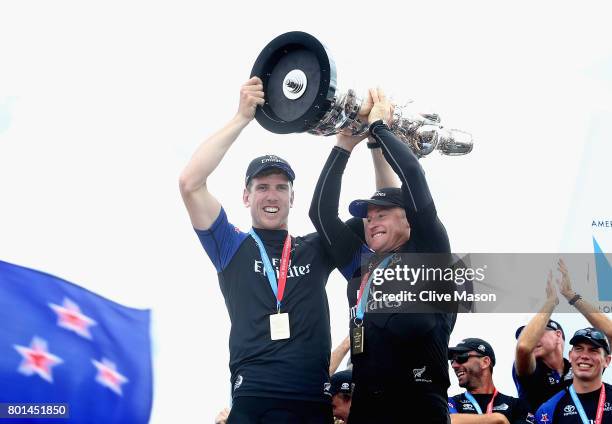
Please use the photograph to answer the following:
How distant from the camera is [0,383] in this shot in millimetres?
5793

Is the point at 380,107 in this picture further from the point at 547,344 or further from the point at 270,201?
the point at 547,344

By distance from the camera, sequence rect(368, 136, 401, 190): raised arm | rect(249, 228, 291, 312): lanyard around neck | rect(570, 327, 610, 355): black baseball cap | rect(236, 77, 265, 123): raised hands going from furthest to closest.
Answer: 1. rect(570, 327, 610, 355): black baseball cap
2. rect(368, 136, 401, 190): raised arm
3. rect(236, 77, 265, 123): raised hands
4. rect(249, 228, 291, 312): lanyard around neck

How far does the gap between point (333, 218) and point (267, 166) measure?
420 mm

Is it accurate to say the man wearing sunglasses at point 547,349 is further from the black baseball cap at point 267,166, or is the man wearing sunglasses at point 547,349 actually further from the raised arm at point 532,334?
the black baseball cap at point 267,166

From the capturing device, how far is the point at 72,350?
6.25 meters

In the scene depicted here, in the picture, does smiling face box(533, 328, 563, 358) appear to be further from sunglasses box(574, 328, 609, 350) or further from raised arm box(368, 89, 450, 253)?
raised arm box(368, 89, 450, 253)

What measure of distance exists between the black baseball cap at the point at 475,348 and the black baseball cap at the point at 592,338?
2.52 ft

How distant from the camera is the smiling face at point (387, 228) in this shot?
3699mm

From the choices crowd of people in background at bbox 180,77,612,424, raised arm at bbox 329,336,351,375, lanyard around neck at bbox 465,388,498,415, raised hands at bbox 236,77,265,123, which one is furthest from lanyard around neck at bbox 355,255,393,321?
lanyard around neck at bbox 465,388,498,415

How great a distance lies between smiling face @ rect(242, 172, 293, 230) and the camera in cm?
389

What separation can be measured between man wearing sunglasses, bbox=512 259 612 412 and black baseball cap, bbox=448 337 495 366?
23cm

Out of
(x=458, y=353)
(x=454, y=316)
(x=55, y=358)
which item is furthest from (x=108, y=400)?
(x=454, y=316)

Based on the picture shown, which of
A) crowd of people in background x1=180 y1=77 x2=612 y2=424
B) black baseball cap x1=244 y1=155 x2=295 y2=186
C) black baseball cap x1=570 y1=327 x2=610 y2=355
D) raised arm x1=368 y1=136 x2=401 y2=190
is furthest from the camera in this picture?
black baseball cap x1=570 y1=327 x2=610 y2=355

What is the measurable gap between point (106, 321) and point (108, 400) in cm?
75
